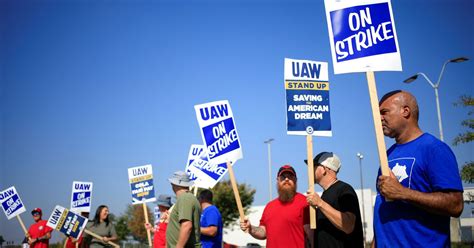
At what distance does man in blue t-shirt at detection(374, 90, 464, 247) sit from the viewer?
3.53 metres

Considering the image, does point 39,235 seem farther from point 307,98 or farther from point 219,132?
point 307,98

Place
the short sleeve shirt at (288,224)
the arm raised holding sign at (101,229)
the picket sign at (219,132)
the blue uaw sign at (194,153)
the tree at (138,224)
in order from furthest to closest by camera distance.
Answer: the tree at (138,224) → the blue uaw sign at (194,153) → the arm raised holding sign at (101,229) → the picket sign at (219,132) → the short sleeve shirt at (288,224)

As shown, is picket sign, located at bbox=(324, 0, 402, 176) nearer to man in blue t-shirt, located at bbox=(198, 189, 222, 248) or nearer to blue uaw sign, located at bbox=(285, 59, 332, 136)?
blue uaw sign, located at bbox=(285, 59, 332, 136)

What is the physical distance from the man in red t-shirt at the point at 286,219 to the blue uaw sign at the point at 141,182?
7.05 meters

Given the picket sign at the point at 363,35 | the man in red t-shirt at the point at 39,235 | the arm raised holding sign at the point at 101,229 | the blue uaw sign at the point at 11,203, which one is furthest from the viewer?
the blue uaw sign at the point at 11,203

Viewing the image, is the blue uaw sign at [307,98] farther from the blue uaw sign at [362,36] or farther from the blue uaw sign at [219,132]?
the blue uaw sign at [219,132]

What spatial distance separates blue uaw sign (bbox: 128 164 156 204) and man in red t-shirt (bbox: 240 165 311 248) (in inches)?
278

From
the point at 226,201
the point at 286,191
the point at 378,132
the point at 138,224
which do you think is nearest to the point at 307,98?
the point at 286,191

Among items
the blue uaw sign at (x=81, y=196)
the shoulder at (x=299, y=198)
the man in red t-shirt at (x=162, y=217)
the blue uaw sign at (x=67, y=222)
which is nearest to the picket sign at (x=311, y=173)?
the shoulder at (x=299, y=198)

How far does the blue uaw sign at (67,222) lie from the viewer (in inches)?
469

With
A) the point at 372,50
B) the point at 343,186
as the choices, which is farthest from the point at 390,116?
the point at 343,186

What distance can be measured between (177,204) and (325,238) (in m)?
2.23

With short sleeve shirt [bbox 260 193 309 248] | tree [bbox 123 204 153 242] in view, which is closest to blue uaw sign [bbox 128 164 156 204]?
short sleeve shirt [bbox 260 193 309 248]

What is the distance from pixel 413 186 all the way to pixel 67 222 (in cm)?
1002
